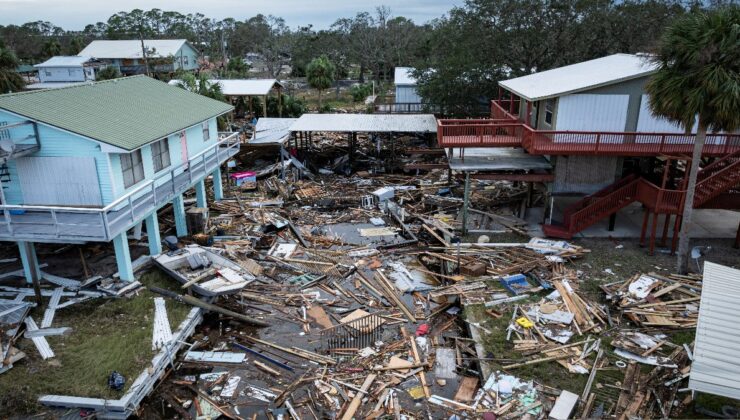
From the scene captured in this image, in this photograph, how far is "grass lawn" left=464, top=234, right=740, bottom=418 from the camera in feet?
45.9

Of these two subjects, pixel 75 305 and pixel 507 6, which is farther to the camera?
pixel 507 6

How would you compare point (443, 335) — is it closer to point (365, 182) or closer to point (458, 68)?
point (365, 182)

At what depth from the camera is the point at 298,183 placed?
33.8 m

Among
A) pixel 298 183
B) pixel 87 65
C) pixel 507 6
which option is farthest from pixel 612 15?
pixel 87 65

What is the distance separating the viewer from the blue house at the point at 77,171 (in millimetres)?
16766

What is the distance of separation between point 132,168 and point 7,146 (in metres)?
4.18

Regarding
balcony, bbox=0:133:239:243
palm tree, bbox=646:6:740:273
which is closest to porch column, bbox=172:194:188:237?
balcony, bbox=0:133:239:243

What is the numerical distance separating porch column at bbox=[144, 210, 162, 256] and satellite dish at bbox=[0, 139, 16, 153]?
16.7ft

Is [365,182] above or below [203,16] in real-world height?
below

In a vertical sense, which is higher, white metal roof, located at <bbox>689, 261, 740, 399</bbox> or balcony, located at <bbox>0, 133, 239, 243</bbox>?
balcony, located at <bbox>0, 133, 239, 243</bbox>

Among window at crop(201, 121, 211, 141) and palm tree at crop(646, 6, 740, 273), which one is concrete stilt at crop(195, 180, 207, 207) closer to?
window at crop(201, 121, 211, 141)

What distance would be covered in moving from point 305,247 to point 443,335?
9.22 metres

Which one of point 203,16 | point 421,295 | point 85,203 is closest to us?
point 85,203

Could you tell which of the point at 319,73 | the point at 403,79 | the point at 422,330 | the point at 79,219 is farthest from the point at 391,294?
the point at 319,73
